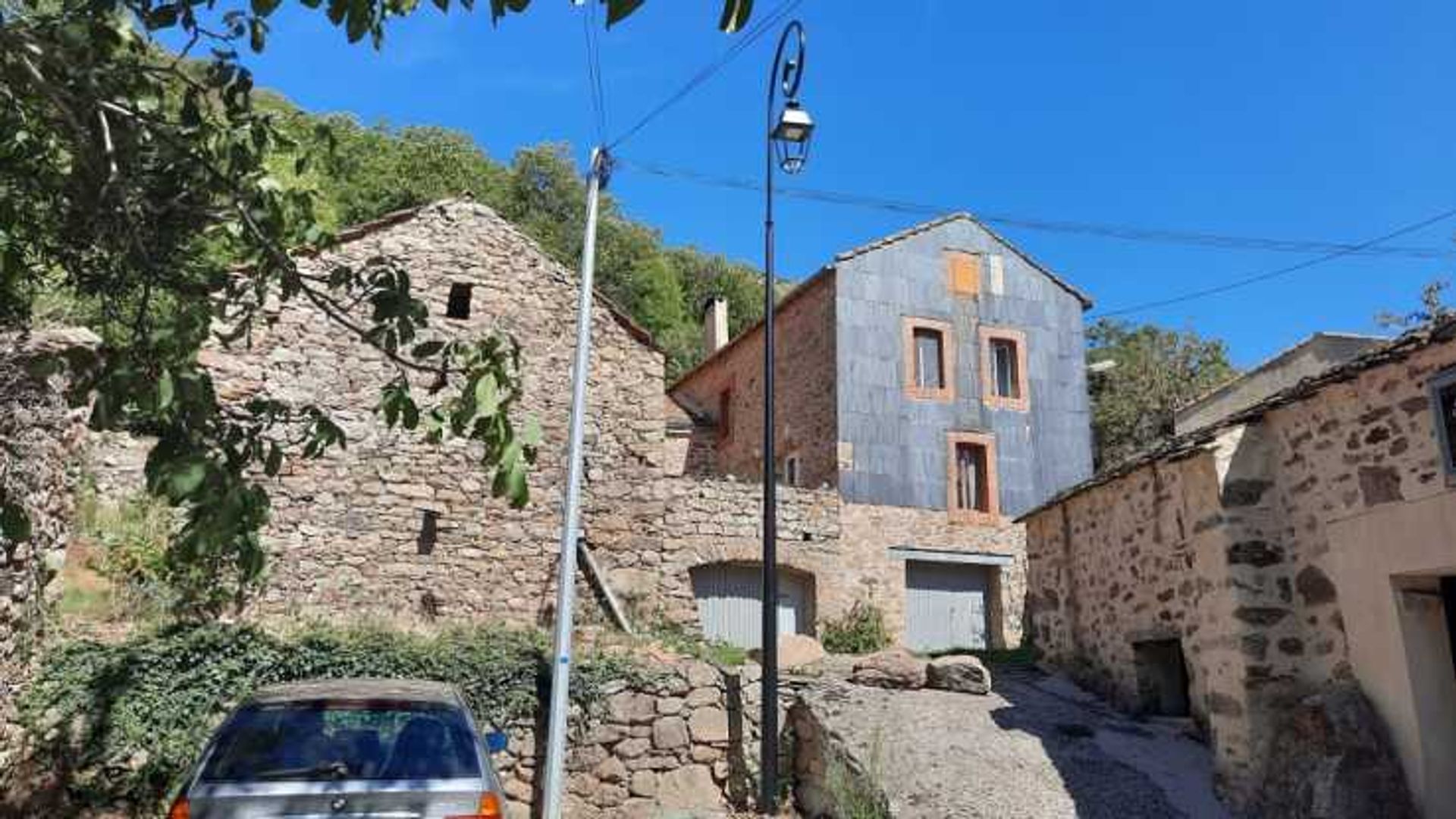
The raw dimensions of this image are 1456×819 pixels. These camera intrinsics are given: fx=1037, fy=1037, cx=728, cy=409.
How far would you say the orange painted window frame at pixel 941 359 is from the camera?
20.3 metres

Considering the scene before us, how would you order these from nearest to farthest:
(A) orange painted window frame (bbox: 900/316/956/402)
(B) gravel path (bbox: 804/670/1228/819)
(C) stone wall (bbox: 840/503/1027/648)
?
1. (B) gravel path (bbox: 804/670/1228/819)
2. (C) stone wall (bbox: 840/503/1027/648)
3. (A) orange painted window frame (bbox: 900/316/956/402)

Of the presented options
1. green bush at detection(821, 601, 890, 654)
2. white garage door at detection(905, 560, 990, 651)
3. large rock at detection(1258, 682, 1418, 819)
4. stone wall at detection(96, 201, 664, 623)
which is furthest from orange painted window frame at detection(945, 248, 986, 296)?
large rock at detection(1258, 682, 1418, 819)

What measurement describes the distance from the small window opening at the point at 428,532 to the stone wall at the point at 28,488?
13.8 ft

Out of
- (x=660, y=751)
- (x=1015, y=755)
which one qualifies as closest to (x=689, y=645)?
(x=660, y=751)

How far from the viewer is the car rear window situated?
15.6ft

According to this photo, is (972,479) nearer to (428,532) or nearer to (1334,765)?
(428,532)

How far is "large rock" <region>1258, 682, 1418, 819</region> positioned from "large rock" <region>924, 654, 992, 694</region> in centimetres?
339

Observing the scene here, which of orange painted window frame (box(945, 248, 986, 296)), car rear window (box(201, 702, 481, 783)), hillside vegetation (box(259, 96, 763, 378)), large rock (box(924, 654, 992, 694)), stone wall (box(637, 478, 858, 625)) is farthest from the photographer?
hillside vegetation (box(259, 96, 763, 378))

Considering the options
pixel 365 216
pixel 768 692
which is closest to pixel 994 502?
pixel 768 692

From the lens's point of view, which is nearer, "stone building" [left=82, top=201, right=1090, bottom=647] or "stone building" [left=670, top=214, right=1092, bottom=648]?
"stone building" [left=82, top=201, right=1090, bottom=647]

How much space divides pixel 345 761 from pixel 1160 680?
797 cm

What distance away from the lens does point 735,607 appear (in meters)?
17.2

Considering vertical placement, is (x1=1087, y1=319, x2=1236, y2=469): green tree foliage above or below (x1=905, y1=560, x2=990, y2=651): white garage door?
above

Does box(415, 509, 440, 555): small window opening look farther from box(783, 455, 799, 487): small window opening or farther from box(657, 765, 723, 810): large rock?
box(783, 455, 799, 487): small window opening
